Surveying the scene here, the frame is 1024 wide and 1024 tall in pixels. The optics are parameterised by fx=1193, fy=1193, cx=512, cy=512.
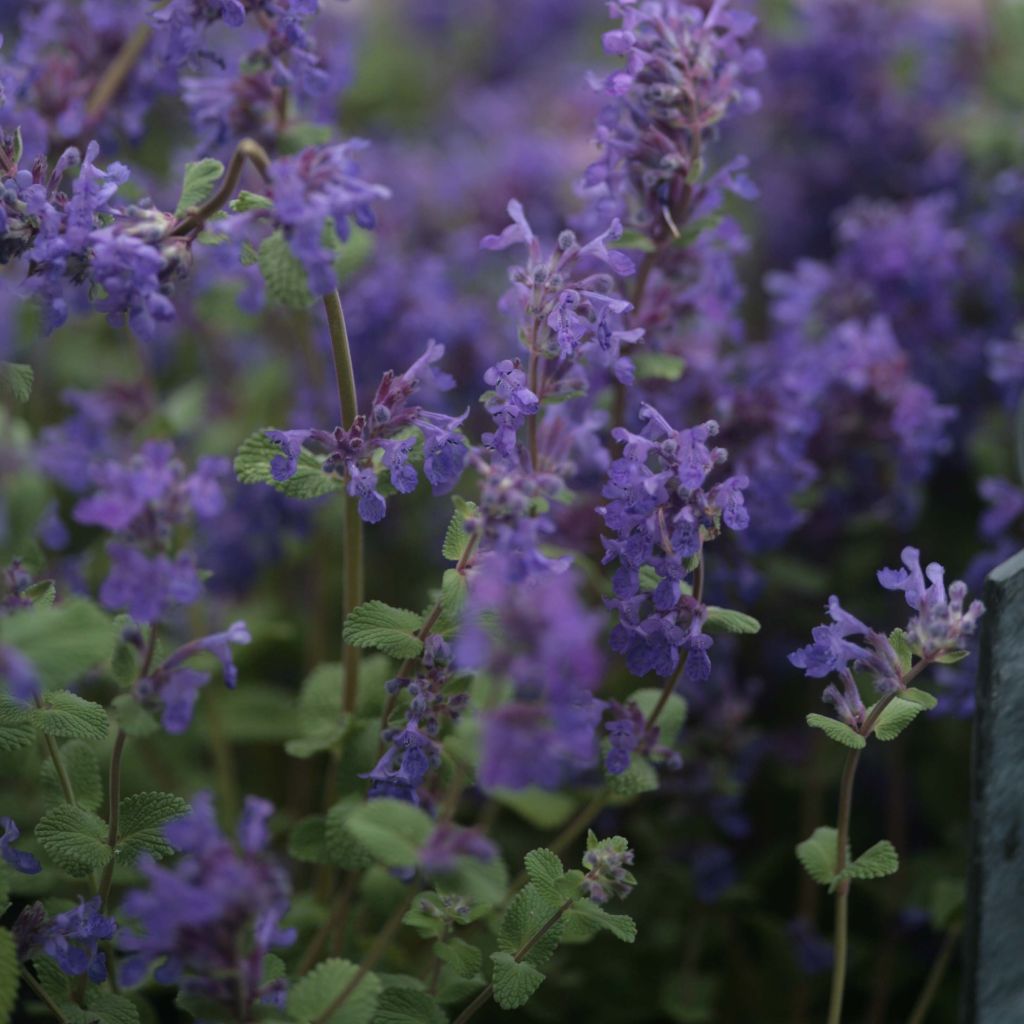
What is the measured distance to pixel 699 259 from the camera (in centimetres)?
138

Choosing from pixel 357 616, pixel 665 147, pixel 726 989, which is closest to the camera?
pixel 357 616

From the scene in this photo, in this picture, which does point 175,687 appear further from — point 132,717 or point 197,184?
point 197,184

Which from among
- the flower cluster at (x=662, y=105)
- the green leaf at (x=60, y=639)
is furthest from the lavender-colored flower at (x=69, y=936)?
the flower cluster at (x=662, y=105)

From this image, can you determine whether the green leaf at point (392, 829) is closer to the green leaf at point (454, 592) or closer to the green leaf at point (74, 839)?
the green leaf at point (454, 592)

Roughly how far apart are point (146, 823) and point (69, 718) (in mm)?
115

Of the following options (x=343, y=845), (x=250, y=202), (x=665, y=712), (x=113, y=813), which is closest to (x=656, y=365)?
(x=665, y=712)

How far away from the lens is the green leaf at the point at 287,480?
1.05 metres

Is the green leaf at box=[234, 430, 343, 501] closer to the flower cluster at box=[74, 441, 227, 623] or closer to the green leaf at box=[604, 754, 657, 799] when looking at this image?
the flower cluster at box=[74, 441, 227, 623]

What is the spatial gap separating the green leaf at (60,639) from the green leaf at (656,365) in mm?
656

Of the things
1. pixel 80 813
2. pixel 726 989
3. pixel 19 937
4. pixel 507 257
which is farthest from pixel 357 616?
pixel 507 257

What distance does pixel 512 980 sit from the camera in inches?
38.6

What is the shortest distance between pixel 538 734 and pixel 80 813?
494 mm

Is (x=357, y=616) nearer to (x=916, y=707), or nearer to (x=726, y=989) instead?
(x=916, y=707)

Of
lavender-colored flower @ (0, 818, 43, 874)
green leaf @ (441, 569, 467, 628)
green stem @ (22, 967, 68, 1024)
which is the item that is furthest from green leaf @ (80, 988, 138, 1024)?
green leaf @ (441, 569, 467, 628)
